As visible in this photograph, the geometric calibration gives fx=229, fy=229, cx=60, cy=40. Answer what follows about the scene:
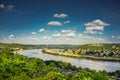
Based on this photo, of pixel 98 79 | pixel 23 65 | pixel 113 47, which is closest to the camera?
pixel 98 79

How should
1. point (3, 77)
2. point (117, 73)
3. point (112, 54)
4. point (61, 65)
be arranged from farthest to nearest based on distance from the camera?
point (112, 54)
point (61, 65)
point (117, 73)
point (3, 77)

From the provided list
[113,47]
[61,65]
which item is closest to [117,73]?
[61,65]

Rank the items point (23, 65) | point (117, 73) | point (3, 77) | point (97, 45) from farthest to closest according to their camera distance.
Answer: point (97, 45) < point (117, 73) < point (23, 65) < point (3, 77)

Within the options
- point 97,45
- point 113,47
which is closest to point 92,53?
point 113,47

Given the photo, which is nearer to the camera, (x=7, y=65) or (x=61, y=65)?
(x=7, y=65)

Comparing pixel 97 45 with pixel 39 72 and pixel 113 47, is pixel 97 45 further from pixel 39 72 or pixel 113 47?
pixel 39 72

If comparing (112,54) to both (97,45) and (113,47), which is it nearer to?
(113,47)

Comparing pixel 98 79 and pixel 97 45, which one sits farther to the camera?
pixel 97 45

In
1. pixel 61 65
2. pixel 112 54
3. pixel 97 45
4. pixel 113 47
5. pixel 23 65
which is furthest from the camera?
pixel 97 45
